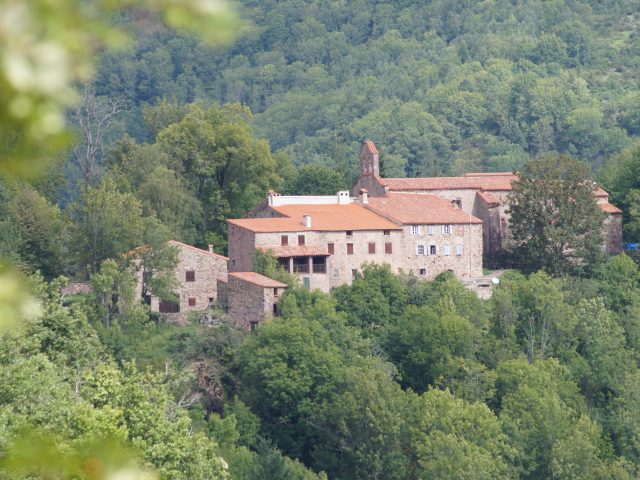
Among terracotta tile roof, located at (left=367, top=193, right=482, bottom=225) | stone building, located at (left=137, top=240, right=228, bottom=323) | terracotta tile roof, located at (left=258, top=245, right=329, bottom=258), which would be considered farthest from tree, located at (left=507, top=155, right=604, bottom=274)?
stone building, located at (left=137, top=240, right=228, bottom=323)

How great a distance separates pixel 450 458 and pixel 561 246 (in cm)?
1541

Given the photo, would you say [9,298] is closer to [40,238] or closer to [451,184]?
[40,238]

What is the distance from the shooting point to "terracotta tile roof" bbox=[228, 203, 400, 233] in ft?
170

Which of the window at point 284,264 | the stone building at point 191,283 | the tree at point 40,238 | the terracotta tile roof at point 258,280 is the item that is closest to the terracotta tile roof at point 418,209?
the window at point 284,264

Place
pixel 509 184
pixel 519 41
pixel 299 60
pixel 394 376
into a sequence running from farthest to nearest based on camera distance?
1. pixel 299 60
2. pixel 519 41
3. pixel 509 184
4. pixel 394 376

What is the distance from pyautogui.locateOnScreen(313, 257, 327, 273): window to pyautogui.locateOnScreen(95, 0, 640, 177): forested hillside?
59132mm

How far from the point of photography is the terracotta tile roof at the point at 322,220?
51844mm

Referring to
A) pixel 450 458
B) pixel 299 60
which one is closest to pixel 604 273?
pixel 450 458

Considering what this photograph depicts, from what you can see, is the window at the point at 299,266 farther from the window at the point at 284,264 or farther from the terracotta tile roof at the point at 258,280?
the terracotta tile roof at the point at 258,280

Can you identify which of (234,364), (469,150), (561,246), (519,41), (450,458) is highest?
(519,41)

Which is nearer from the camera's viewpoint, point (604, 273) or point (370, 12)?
point (604, 273)

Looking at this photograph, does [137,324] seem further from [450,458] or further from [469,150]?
[469,150]

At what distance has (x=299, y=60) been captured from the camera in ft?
554

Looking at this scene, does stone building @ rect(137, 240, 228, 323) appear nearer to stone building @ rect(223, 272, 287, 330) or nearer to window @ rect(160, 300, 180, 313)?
window @ rect(160, 300, 180, 313)
